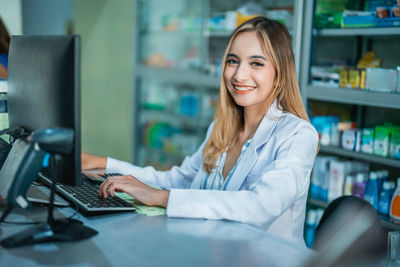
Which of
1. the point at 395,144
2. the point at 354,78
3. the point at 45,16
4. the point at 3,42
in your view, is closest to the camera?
the point at 395,144

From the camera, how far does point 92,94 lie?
5.18 m

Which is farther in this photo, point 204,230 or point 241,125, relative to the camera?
point 241,125

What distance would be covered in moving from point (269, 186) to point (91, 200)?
21.8 inches

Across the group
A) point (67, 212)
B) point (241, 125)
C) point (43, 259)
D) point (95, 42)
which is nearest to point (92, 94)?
point (95, 42)

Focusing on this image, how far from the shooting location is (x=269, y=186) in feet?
4.45

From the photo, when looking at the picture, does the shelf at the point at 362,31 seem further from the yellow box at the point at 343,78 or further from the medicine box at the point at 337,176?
the medicine box at the point at 337,176

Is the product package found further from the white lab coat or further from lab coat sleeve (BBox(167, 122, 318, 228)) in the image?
lab coat sleeve (BBox(167, 122, 318, 228))

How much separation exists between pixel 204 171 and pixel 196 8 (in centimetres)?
256

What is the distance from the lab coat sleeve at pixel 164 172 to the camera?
1.90 meters

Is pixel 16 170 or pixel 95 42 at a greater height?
pixel 95 42

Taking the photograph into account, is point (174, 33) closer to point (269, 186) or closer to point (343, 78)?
point (343, 78)

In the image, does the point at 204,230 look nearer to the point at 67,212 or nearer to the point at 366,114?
the point at 67,212

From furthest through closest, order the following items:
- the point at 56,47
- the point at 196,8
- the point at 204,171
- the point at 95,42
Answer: the point at 95,42 < the point at 196,8 < the point at 204,171 < the point at 56,47

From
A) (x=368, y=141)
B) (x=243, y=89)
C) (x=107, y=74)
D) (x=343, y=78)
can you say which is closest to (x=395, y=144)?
(x=368, y=141)
